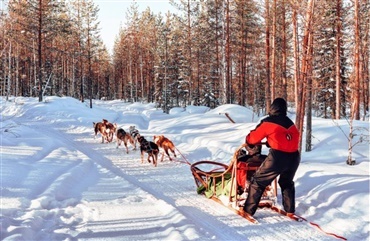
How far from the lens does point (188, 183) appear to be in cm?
746

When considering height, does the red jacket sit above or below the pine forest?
below

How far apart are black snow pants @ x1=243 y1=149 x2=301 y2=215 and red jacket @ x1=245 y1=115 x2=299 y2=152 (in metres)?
0.10

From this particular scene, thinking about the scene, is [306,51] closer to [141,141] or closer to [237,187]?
[237,187]

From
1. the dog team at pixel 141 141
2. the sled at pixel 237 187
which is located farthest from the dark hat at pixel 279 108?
the dog team at pixel 141 141

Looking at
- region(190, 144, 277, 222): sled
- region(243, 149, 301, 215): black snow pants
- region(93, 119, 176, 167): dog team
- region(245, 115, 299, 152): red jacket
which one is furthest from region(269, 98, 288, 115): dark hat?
region(93, 119, 176, 167): dog team

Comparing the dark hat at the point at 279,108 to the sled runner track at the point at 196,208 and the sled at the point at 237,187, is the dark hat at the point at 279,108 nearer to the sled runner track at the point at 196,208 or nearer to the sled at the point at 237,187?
the sled at the point at 237,187

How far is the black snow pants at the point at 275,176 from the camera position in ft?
16.2

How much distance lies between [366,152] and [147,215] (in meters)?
8.72

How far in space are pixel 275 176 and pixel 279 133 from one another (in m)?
0.68

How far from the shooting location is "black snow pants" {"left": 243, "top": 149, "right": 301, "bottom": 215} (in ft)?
16.2

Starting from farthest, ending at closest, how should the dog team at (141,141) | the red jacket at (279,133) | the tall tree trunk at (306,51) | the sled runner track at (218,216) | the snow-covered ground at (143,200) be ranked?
the dog team at (141,141) → the tall tree trunk at (306,51) → the red jacket at (279,133) → the sled runner track at (218,216) → the snow-covered ground at (143,200)

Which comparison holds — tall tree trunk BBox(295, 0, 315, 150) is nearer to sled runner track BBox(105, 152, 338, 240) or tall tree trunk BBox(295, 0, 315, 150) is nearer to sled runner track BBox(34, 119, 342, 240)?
sled runner track BBox(34, 119, 342, 240)

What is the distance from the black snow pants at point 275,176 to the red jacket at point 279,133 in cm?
10

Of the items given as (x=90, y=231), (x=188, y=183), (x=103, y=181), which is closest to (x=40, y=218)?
(x=90, y=231)
